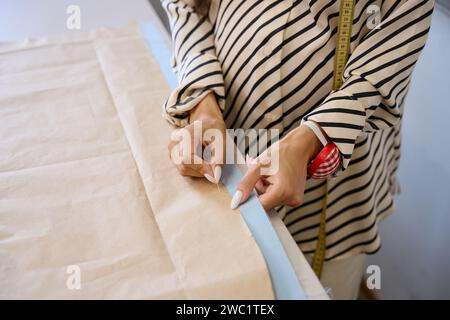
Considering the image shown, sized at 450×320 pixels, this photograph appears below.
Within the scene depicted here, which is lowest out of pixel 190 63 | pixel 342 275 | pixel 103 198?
pixel 342 275

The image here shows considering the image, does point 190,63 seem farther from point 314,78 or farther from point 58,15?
point 58,15

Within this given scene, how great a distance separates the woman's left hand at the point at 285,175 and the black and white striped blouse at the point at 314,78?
4 cm

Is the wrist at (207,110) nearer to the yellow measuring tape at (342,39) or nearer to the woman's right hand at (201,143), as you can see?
the woman's right hand at (201,143)

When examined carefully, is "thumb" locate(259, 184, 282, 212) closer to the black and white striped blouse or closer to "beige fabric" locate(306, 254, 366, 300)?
the black and white striped blouse

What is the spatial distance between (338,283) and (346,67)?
52 cm

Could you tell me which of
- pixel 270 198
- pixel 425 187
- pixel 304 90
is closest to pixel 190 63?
pixel 304 90

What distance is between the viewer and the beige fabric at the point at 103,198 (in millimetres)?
540

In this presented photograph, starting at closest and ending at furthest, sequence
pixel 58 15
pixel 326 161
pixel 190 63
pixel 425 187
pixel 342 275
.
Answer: pixel 326 161 < pixel 190 63 < pixel 342 275 < pixel 58 15 < pixel 425 187

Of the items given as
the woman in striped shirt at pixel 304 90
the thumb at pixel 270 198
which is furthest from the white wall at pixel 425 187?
the thumb at pixel 270 198

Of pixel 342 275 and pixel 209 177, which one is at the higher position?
pixel 209 177

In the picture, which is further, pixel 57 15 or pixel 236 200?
pixel 57 15

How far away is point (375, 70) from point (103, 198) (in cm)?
42

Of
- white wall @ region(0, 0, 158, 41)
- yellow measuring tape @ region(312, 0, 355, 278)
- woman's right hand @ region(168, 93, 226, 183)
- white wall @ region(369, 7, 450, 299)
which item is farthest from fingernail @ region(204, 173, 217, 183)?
white wall @ region(369, 7, 450, 299)

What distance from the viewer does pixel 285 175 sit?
0.64 meters
